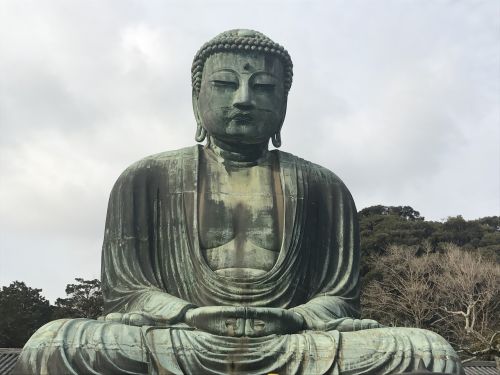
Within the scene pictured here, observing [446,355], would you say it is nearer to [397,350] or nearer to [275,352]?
[397,350]

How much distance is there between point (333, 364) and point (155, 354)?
1.50 m

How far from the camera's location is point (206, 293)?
26.7ft

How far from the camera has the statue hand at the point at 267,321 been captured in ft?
24.3

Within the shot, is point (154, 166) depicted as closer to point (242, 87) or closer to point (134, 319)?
point (242, 87)

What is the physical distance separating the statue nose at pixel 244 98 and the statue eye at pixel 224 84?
10 cm

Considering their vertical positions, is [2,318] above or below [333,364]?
above

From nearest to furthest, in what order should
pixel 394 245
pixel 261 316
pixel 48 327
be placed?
pixel 48 327
pixel 261 316
pixel 394 245

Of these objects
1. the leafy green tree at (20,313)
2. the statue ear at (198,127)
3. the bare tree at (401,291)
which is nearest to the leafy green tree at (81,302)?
the leafy green tree at (20,313)

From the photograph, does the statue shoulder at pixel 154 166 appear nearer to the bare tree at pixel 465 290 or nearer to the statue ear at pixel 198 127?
the statue ear at pixel 198 127

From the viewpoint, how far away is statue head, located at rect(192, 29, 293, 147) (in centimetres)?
888

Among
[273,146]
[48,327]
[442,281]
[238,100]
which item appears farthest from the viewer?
[442,281]

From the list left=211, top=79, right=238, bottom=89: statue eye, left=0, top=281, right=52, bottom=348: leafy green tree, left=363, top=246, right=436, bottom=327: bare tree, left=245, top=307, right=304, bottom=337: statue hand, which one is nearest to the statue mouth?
Result: left=211, top=79, right=238, bottom=89: statue eye

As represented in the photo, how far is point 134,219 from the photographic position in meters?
8.77

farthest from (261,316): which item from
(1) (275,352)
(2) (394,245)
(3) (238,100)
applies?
(2) (394,245)
